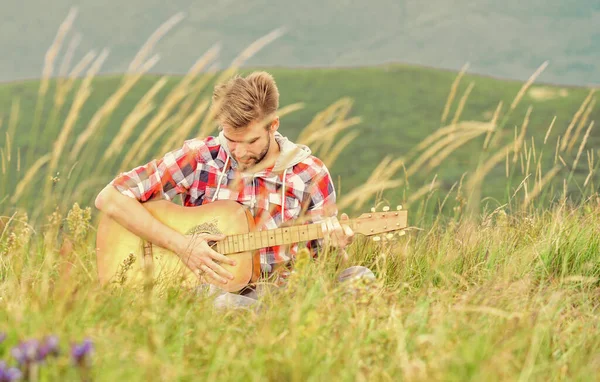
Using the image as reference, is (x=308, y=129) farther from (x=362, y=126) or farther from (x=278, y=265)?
(x=362, y=126)

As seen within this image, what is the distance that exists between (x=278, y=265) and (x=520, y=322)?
58.3 inches

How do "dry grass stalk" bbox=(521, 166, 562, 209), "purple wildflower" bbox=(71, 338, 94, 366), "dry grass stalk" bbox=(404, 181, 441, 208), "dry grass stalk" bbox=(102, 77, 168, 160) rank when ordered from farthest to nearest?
1. "dry grass stalk" bbox=(521, 166, 562, 209)
2. "dry grass stalk" bbox=(404, 181, 441, 208)
3. "dry grass stalk" bbox=(102, 77, 168, 160)
4. "purple wildflower" bbox=(71, 338, 94, 366)

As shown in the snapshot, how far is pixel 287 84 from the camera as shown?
21.4 meters

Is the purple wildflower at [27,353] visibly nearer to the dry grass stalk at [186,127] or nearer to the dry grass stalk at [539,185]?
the dry grass stalk at [186,127]

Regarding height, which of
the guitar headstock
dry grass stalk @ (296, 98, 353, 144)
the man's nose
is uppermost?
dry grass stalk @ (296, 98, 353, 144)

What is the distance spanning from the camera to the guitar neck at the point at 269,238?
353 cm

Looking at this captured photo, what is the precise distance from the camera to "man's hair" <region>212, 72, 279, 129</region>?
3.57 m

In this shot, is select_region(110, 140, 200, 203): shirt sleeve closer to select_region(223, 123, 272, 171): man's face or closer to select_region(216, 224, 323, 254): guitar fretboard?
select_region(223, 123, 272, 171): man's face

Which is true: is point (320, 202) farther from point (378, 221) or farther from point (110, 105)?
point (110, 105)

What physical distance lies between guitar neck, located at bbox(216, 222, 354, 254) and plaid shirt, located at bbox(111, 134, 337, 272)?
15 centimetres

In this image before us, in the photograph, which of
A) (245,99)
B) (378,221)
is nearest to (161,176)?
(245,99)

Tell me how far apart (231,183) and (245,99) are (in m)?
0.49

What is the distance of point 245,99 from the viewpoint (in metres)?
3.59

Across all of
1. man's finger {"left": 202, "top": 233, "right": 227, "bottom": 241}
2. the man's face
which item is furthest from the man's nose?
man's finger {"left": 202, "top": 233, "right": 227, "bottom": 241}
